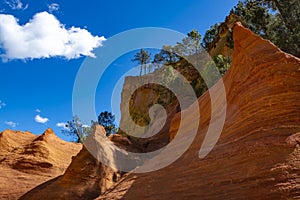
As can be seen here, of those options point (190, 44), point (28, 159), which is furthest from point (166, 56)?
point (28, 159)

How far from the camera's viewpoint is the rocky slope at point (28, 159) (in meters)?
23.8

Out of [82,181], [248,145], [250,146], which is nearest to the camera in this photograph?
[250,146]

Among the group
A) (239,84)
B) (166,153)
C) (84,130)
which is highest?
(84,130)

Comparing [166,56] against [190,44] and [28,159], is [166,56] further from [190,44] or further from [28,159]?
[28,159]

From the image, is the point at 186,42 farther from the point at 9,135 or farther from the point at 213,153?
the point at 213,153

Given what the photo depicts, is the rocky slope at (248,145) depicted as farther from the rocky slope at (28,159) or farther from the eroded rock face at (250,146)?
the rocky slope at (28,159)

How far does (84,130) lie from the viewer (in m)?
51.3

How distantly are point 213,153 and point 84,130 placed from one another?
4267 cm

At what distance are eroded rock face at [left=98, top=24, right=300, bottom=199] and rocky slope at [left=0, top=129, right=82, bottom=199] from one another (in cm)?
1334

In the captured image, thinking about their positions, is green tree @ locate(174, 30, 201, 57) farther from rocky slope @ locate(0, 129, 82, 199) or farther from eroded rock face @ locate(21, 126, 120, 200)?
eroded rock face @ locate(21, 126, 120, 200)

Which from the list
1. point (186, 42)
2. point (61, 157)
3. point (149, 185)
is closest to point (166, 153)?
point (149, 185)

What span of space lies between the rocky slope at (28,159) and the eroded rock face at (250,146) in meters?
13.3

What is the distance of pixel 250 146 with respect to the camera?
9164 millimetres

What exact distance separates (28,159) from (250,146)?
2222 cm
